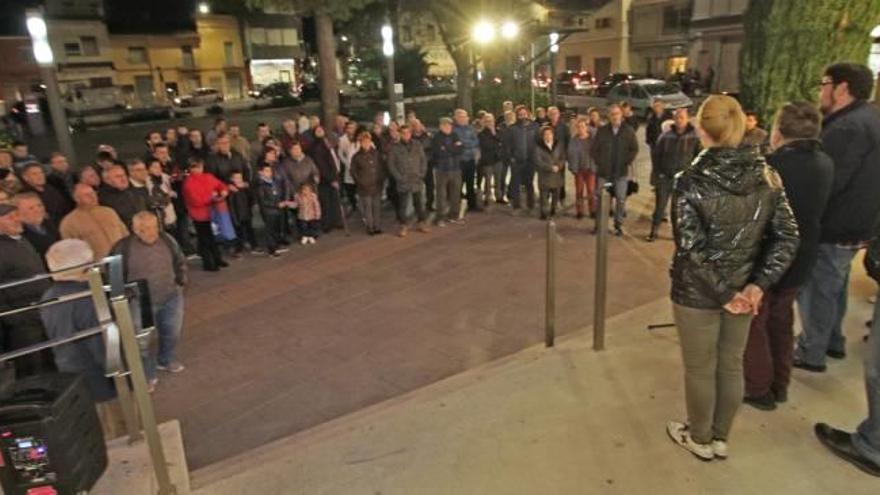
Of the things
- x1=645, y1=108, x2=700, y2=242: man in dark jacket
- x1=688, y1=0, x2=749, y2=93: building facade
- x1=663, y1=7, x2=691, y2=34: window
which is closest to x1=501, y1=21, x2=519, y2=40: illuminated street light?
x1=645, y1=108, x2=700, y2=242: man in dark jacket

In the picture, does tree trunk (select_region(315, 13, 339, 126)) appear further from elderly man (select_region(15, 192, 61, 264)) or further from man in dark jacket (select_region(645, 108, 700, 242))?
elderly man (select_region(15, 192, 61, 264))

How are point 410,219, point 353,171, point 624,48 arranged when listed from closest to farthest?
point 353,171
point 410,219
point 624,48

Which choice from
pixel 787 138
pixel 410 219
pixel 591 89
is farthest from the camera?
pixel 591 89

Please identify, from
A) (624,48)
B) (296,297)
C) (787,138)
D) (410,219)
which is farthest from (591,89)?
(787,138)

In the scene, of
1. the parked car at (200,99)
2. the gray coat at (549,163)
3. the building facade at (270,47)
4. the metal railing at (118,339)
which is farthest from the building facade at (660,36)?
the metal railing at (118,339)

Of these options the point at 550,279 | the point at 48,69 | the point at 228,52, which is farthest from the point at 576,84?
the point at 228,52

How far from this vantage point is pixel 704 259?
2.91m

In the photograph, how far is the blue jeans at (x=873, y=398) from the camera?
3094mm

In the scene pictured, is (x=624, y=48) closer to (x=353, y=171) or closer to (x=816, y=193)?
(x=353, y=171)

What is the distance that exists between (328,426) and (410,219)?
6.51 meters

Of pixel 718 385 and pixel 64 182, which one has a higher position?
pixel 64 182

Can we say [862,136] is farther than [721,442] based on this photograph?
Yes

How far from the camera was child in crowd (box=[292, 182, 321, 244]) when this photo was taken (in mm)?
9188

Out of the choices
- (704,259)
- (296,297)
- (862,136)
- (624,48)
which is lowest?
(296,297)
